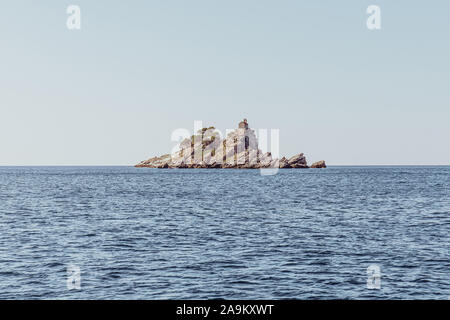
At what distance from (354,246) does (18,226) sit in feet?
99.8

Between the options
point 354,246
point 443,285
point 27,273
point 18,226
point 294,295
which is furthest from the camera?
point 18,226

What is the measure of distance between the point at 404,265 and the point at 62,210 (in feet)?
142

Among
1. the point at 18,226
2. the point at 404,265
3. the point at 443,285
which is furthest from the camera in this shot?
the point at 18,226

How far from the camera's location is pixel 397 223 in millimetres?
41188

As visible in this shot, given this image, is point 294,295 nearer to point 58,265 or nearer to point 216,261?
point 216,261

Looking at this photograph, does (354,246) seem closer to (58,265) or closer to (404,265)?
(404,265)
